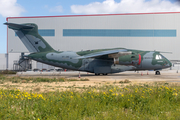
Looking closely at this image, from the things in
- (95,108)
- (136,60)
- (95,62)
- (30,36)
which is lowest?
(95,108)

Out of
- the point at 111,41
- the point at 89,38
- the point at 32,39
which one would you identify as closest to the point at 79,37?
the point at 89,38

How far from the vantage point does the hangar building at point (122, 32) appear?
47.5 meters

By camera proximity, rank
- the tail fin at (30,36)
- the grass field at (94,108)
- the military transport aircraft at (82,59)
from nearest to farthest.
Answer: the grass field at (94,108), the military transport aircraft at (82,59), the tail fin at (30,36)

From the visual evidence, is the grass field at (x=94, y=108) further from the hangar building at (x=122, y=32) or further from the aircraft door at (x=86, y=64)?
the hangar building at (x=122, y=32)

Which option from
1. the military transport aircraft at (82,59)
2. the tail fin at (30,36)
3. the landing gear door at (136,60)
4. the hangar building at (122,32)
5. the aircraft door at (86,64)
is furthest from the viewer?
the hangar building at (122,32)

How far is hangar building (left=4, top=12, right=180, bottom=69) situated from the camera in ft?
156

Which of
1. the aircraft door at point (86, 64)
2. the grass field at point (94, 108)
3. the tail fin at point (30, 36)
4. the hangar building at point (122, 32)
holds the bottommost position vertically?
the grass field at point (94, 108)

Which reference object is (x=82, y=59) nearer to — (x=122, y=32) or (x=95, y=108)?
(x=95, y=108)

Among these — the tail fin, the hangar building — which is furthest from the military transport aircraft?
the hangar building

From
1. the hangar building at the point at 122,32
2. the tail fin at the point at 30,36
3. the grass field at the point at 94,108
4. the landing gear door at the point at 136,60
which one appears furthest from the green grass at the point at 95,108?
the hangar building at the point at 122,32

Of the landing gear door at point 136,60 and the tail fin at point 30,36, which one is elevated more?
the tail fin at point 30,36

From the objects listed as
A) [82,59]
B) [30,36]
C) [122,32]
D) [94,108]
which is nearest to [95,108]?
[94,108]

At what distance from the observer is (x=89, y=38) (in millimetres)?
48562

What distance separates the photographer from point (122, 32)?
4800cm
